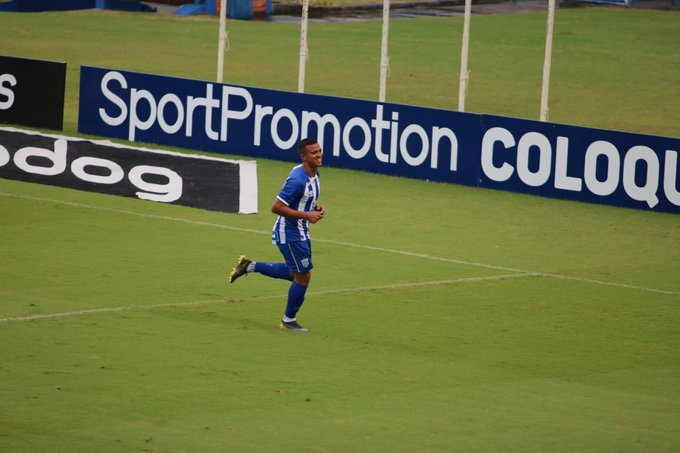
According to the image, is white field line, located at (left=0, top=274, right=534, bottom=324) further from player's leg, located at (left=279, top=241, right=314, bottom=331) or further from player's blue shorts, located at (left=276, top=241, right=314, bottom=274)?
player's blue shorts, located at (left=276, top=241, right=314, bottom=274)

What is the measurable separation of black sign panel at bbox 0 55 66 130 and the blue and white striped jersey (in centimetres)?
1359

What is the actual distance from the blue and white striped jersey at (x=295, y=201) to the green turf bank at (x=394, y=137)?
29.1 ft

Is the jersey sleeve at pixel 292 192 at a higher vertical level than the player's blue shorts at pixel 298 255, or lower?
higher

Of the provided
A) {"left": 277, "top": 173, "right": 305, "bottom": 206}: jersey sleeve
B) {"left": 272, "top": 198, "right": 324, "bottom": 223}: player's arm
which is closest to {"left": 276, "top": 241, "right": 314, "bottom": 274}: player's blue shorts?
{"left": 272, "top": 198, "right": 324, "bottom": 223}: player's arm

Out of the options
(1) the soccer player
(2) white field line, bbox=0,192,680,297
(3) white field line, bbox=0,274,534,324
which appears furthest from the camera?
(2) white field line, bbox=0,192,680,297

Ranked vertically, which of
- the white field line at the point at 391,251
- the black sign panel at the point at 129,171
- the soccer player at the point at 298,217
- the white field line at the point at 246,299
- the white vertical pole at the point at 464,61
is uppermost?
the white vertical pole at the point at 464,61

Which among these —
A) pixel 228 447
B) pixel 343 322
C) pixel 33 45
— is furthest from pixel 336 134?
pixel 33 45

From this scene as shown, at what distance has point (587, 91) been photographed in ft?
115

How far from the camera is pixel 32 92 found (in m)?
26.7

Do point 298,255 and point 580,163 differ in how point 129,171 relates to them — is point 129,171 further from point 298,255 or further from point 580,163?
point 298,255

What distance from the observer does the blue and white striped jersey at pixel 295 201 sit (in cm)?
1362

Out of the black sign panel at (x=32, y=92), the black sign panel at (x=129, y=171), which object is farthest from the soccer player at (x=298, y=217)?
the black sign panel at (x=32, y=92)

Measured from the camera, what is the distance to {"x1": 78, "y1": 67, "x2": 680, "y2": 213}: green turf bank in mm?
21641

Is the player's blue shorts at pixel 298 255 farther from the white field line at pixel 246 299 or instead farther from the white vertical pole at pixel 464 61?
the white vertical pole at pixel 464 61
